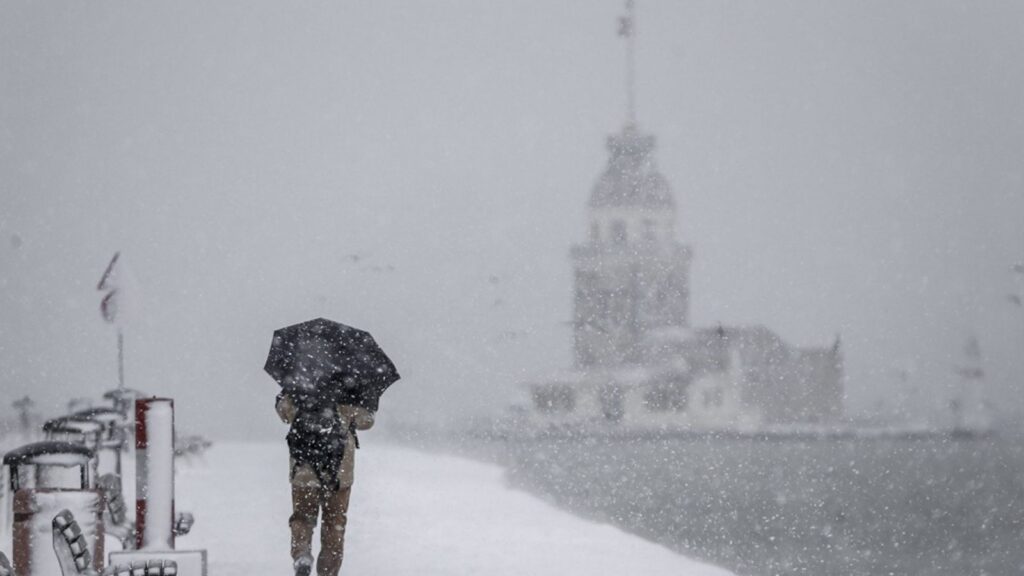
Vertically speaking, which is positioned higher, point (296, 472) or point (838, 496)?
point (296, 472)

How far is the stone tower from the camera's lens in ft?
479

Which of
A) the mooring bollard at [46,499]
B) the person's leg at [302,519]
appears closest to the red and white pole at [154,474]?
the mooring bollard at [46,499]

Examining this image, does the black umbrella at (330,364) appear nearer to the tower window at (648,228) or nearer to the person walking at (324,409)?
the person walking at (324,409)

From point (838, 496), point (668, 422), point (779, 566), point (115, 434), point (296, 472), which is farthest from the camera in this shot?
point (668, 422)

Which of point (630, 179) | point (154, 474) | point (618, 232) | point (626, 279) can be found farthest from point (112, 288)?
point (630, 179)

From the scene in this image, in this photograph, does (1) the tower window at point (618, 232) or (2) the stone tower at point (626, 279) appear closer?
(2) the stone tower at point (626, 279)

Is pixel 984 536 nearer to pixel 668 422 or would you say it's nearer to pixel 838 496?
pixel 838 496

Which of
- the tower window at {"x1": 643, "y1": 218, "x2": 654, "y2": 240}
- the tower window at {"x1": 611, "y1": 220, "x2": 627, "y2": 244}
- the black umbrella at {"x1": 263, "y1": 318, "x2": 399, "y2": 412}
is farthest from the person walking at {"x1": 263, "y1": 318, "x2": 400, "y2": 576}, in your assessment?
the tower window at {"x1": 643, "y1": 218, "x2": 654, "y2": 240}

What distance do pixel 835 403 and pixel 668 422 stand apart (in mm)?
18689

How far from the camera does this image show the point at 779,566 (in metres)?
38.1

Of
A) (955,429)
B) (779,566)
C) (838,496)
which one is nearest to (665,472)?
(838,496)

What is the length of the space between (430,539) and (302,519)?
165 inches

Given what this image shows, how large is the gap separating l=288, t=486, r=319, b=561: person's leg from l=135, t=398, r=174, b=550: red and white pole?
1.16 meters

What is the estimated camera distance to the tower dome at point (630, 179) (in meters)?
157
